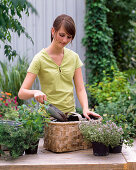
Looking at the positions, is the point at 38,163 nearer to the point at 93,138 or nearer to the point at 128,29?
the point at 93,138

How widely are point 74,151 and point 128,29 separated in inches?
215

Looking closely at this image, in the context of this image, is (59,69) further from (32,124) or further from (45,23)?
(45,23)

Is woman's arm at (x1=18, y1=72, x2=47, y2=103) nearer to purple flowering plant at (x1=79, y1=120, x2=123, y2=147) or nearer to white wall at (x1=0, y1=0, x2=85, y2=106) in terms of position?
purple flowering plant at (x1=79, y1=120, x2=123, y2=147)

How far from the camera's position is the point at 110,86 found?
4.70 m

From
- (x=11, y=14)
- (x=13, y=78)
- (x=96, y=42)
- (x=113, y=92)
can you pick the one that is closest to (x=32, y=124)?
(x=11, y=14)

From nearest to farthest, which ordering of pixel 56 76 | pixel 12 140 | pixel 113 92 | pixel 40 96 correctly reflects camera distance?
1. pixel 12 140
2. pixel 40 96
3. pixel 56 76
4. pixel 113 92

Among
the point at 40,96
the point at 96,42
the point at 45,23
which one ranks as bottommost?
the point at 40,96

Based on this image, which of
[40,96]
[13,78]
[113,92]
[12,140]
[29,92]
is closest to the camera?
[12,140]

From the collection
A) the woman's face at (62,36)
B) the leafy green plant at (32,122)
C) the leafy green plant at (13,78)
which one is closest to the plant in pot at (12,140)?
the leafy green plant at (32,122)

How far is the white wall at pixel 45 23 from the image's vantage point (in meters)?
5.34

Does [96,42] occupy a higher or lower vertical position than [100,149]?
higher

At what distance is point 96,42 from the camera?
5.34m

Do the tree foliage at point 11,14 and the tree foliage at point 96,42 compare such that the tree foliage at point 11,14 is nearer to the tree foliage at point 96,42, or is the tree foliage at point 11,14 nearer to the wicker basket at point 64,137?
the wicker basket at point 64,137

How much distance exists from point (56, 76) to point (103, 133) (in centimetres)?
58
